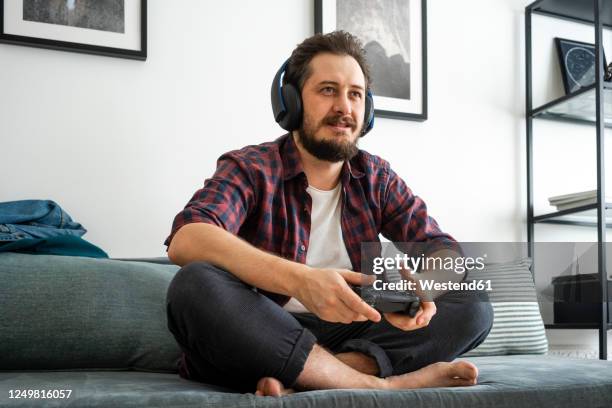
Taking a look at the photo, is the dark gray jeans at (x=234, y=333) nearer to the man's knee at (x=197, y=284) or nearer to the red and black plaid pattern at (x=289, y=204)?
the man's knee at (x=197, y=284)

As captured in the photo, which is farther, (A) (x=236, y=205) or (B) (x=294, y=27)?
(B) (x=294, y=27)

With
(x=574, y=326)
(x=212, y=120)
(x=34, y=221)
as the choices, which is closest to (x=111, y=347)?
(x=34, y=221)

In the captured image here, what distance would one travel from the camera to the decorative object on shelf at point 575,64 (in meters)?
2.58

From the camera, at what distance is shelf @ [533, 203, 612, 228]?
231 cm

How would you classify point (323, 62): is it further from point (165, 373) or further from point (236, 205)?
point (165, 373)

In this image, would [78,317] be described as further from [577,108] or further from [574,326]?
[577,108]

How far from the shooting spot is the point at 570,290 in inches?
91.8

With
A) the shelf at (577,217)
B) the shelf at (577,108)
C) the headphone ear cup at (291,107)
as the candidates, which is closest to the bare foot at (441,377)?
the headphone ear cup at (291,107)

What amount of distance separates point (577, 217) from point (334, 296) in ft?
6.16

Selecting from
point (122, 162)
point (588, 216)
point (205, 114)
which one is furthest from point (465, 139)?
point (122, 162)

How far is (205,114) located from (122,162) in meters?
0.30

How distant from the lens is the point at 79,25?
6.26 ft

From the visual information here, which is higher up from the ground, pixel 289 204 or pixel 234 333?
pixel 289 204

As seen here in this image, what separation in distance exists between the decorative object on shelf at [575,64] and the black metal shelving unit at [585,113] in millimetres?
106
